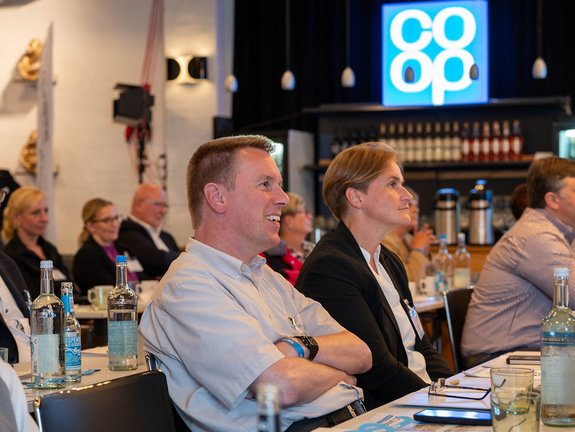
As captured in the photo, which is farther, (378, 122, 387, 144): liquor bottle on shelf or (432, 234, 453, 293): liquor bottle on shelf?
(378, 122, 387, 144): liquor bottle on shelf

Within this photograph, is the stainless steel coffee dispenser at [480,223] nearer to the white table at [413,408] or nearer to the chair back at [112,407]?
the white table at [413,408]

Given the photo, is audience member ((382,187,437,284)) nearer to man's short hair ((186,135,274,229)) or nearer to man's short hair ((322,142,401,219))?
man's short hair ((322,142,401,219))

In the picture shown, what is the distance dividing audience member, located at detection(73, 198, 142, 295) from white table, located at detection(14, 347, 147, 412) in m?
3.17

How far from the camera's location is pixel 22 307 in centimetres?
412

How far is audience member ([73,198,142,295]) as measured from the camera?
666 centimetres

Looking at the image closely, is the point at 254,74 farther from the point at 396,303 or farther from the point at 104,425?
the point at 104,425

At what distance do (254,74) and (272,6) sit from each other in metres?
0.74

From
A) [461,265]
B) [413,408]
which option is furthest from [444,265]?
[413,408]

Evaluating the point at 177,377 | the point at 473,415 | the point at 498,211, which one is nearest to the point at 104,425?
the point at 177,377

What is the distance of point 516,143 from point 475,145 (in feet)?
1.31

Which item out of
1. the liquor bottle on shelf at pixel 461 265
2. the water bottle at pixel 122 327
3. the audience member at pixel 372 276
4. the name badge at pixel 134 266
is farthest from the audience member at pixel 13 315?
the liquor bottle on shelf at pixel 461 265

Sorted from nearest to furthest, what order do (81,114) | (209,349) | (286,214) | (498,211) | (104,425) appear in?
1. (104,425)
2. (209,349)
3. (286,214)
4. (498,211)
5. (81,114)

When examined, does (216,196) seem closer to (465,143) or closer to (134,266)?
(134,266)

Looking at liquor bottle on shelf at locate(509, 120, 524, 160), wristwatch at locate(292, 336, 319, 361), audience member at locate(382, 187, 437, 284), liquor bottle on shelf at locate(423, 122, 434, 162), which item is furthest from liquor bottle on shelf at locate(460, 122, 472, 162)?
wristwatch at locate(292, 336, 319, 361)
